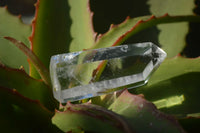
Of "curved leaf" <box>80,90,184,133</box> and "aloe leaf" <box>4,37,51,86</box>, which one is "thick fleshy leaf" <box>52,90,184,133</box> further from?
"aloe leaf" <box>4,37,51,86</box>

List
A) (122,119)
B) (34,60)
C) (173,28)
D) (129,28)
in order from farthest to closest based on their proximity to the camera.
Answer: (173,28)
(129,28)
(34,60)
(122,119)

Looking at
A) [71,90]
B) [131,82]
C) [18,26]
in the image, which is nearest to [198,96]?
[131,82]

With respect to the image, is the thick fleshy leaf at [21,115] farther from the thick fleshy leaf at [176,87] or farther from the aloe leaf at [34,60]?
the thick fleshy leaf at [176,87]

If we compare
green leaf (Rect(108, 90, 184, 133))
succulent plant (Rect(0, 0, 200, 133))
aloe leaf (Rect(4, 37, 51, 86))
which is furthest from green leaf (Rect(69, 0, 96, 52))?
green leaf (Rect(108, 90, 184, 133))

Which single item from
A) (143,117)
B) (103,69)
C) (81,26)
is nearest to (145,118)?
(143,117)

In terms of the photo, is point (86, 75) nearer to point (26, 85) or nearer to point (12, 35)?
point (26, 85)

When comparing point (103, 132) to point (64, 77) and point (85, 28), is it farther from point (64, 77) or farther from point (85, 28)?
point (85, 28)
